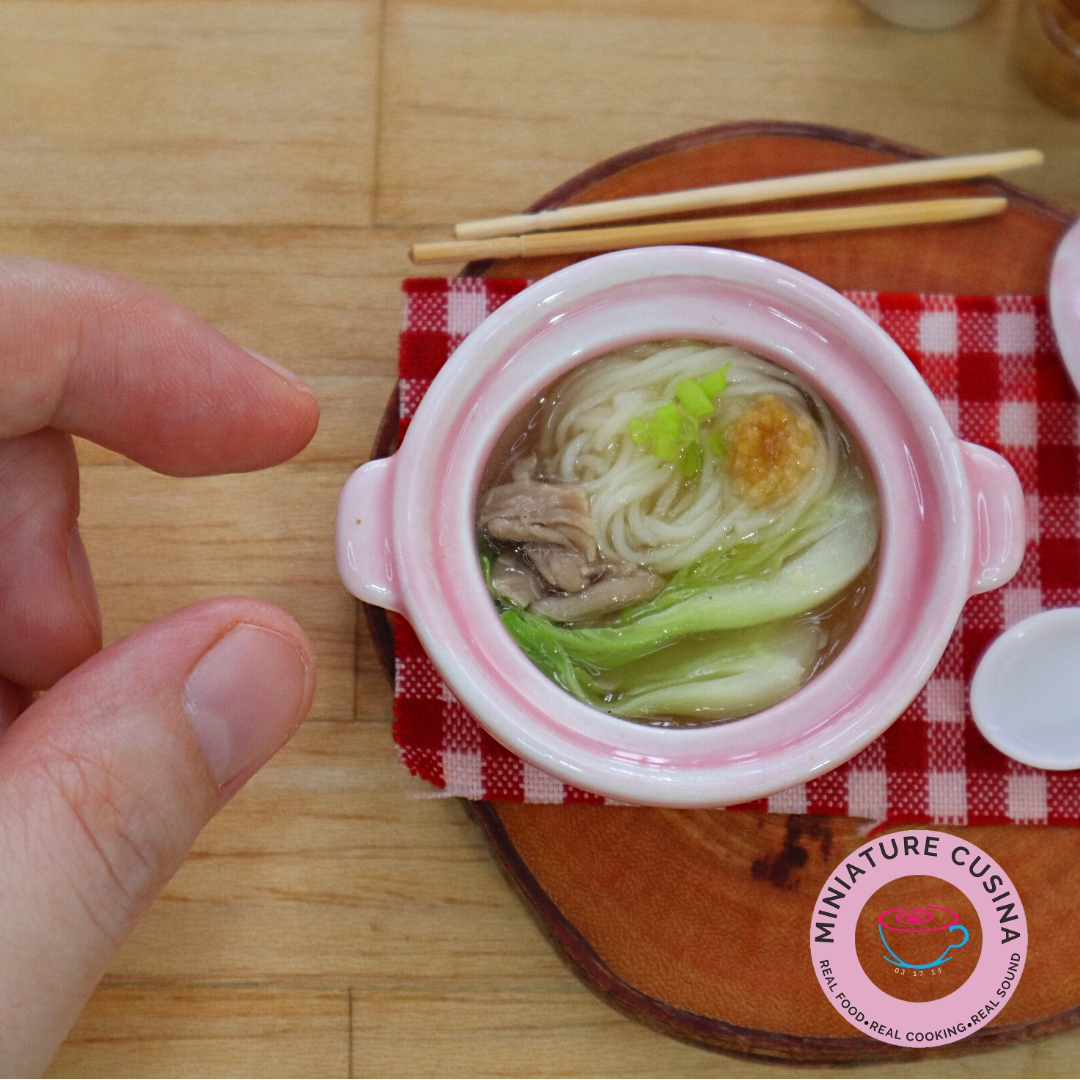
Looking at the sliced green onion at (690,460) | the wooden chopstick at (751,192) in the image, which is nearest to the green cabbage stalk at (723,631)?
the sliced green onion at (690,460)

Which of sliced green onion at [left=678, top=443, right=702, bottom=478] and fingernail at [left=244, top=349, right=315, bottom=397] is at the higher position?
fingernail at [left=244, top=349, right=315, bottom=397]

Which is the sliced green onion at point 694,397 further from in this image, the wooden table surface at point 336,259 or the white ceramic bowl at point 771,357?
the wooden table surface at point 336,259

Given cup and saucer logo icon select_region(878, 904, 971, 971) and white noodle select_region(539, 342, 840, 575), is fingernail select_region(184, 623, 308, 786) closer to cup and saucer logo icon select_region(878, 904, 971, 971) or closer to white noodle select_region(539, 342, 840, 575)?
white noodle select_region(539, 342, 840, 575)

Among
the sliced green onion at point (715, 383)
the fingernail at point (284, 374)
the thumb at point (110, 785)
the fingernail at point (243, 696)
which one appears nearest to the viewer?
the thumb at point (110, 785)

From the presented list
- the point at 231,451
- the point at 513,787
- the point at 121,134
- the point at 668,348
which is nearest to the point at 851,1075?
the point at 513,787

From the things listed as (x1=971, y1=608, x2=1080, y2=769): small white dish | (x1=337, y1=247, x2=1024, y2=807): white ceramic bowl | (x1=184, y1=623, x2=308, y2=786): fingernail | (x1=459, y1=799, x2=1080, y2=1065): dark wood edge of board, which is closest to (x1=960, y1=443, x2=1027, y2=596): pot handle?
(x1=337, y1=247, x2=1024, y2=807): white ceramic bowl

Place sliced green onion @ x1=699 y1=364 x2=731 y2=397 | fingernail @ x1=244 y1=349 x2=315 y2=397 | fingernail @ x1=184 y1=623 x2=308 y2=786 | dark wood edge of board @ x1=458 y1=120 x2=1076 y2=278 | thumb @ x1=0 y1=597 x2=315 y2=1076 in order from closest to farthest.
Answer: thumb @ x1=0 y1=597 x2=315 y2=1076 → fingernail @ x1=184 y1=623 x2=308 y2=786 → sliced green onion @ x1=699 y1=364 x2=731 y2=397 → fingernail @ x1=244 y1=349 x2=315 y2=397 → dark wood edge of board @ x1=458 y1=120 x2=1076 y2=278

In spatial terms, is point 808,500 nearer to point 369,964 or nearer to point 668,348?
point 668,348
